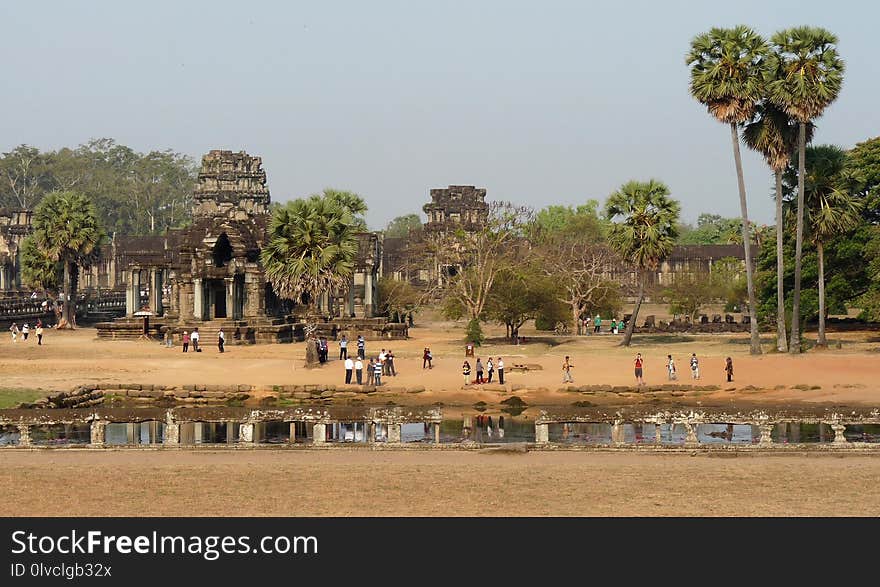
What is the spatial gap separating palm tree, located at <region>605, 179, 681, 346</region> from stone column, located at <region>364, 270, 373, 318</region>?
18623 millimetres

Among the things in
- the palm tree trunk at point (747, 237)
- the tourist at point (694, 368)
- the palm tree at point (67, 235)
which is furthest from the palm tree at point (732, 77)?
the palm tree at point (67, 235)

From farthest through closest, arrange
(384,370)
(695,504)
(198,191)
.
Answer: (198,191) → (384,370) → (695,504)

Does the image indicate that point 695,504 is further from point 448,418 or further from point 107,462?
point 448,418

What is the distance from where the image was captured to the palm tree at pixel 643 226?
61.6 meters

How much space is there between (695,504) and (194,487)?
9262 mm

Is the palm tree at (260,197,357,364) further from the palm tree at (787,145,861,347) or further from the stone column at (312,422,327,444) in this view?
the palm tree at (787,145,861,347)

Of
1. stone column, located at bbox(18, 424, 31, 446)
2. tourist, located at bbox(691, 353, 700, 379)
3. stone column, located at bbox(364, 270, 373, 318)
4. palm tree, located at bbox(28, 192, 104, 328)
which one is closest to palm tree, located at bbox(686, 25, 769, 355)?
tourist, located at bbox(691, 353, 700, 379)

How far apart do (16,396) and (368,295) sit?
38.4 meters

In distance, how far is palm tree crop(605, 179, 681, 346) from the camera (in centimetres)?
6159

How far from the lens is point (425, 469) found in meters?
23.6

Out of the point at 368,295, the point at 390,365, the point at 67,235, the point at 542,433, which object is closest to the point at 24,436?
the point at 542,433

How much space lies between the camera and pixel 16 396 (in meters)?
37.9
